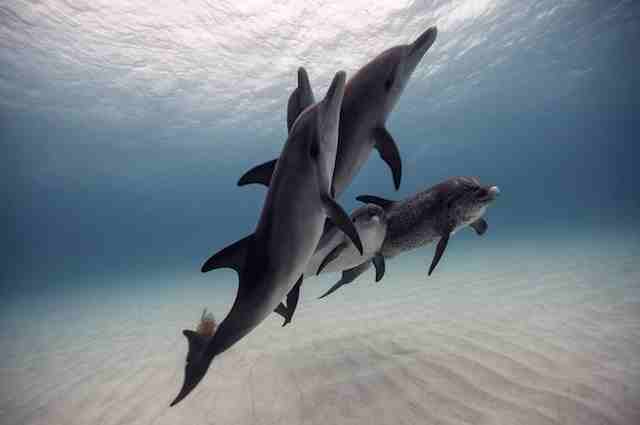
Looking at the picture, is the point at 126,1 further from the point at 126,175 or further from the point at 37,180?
the point at 37,180

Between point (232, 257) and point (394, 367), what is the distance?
3.31 meters

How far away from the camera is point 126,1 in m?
11.4

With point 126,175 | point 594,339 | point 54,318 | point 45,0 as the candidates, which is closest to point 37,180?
point 126,175

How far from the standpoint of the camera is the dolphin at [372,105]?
7.23ft

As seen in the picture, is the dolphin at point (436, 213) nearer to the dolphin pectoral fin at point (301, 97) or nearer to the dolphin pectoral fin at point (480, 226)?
the dolphin pectoral fin at point (480, 226)

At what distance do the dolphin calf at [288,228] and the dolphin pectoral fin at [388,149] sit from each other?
1.39ft

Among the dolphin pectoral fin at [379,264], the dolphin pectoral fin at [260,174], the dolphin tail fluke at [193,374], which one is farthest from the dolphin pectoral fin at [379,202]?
the dolphin tail fluke at [193,374]

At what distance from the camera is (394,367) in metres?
4.30

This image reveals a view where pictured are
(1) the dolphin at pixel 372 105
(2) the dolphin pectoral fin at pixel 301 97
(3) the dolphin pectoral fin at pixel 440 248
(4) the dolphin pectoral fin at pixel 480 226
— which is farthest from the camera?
(4) the dolphin pectoral fin at pixel 480 226

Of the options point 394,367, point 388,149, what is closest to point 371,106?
point 388,149

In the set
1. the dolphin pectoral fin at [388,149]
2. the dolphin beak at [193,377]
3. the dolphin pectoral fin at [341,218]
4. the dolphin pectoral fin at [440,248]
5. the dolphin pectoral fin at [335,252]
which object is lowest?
the dolphin pectoral fin at [440,248]

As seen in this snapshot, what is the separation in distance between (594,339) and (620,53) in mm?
33483

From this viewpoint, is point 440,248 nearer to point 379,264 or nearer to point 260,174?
point 379,264

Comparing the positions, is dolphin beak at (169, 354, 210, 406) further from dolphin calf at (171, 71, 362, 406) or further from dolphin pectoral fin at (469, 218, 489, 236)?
dolphin pectoral fin at (469, 218, 489, 236)
